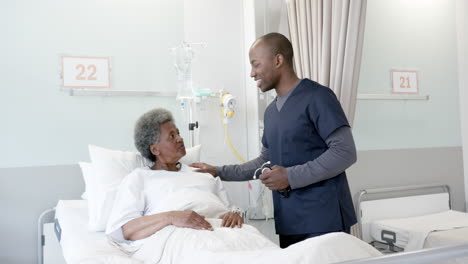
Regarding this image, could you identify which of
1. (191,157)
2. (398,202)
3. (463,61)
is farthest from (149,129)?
(463,61)

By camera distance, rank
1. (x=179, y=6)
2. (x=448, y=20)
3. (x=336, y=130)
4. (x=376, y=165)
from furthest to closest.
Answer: (x=448, y=20) < (x=376, y=165) < (x=179, y=6) < (x=336, y=130)

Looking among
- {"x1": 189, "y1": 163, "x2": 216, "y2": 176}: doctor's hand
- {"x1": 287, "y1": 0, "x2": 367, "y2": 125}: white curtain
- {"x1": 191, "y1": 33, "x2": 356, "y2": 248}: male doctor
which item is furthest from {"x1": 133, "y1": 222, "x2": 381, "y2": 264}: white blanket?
{"x1": 287, "y1": 0, "x2": 367, "y2": 125}: white curtain

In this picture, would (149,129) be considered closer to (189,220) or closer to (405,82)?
(189,220)

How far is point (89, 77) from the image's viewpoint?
2660mm

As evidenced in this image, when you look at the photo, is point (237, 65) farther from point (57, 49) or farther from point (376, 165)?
point (376, 165)

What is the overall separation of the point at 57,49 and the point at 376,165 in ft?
8.76

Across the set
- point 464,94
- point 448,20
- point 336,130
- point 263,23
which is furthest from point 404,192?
point 336,130

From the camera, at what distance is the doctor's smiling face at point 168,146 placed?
2.08 metres

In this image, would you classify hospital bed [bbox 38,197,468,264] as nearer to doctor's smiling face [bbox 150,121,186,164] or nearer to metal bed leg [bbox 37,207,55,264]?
metal bed leg [bbox 37,207,55,264]

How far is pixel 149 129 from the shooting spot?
2.08 metres

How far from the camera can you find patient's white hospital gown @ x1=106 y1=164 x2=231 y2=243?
1.79 meters

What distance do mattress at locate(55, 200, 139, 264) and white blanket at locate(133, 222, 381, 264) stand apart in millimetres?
123

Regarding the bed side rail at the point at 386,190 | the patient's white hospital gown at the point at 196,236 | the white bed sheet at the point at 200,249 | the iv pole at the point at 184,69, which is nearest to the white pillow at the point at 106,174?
the white bed sheet at the point at 200,249

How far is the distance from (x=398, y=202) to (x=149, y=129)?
2449 millimetres
